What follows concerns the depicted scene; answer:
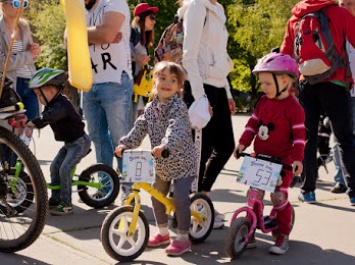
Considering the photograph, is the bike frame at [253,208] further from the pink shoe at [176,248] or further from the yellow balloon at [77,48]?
the yellow balloon at [77,48]

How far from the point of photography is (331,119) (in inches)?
256

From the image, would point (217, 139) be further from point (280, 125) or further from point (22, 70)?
point (22, 70)

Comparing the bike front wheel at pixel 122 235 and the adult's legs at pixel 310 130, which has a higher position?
the adult's legs at pixel 310 130

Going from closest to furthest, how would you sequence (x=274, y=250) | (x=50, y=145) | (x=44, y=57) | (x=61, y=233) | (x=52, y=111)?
(x=274, y=250) → (x=61, y=233) → (x=52, y=111) → (x=50, y=145) → (x=44, y=57)

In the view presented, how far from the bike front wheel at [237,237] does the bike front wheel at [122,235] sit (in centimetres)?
54

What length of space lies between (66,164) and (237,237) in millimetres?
2056

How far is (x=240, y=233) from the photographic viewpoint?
468 centimetres

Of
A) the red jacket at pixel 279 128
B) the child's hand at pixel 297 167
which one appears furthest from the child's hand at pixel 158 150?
the child's hand at pixel 297 167

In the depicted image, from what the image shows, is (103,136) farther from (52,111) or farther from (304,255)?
(304,255)

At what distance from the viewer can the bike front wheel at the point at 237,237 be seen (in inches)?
180

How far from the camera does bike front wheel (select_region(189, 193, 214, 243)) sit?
16.6 feet

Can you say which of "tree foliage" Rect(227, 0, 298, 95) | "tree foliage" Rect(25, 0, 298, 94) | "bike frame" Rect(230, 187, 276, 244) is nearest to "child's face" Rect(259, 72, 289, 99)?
"bike frame" Rect(230, 187, 276, 244)

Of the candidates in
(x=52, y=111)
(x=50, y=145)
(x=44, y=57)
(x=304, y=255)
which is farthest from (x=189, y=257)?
(x=44, y=57)

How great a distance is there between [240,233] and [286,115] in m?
0.89
